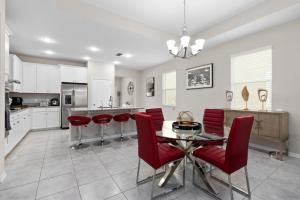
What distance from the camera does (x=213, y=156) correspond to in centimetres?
176

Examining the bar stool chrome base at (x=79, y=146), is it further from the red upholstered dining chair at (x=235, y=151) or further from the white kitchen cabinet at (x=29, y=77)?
the white kitchen cabinet at (x=29, y=77)

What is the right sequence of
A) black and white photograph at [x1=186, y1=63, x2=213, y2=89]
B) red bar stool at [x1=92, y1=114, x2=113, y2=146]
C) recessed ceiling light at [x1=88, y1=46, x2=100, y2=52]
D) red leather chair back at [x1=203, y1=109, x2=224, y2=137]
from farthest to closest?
recessed ceiling light at [x1=88, y1=46, x2=100, y2=52]
black and white photograph at [x1=186, y1=63, x2=213, y2=89]
red bar stool at [x1=92, y1=114, x2=113, y2=146]
red leather chair back at [x1=203, y1=109, x2=224, y2=137]

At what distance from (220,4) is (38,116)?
257 inches

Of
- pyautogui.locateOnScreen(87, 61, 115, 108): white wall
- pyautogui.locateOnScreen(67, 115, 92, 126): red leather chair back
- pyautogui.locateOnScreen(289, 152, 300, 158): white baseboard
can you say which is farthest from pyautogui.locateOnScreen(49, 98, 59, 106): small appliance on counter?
pyautogui.locateOnScreen(289, 152, 300, 158): white baseboard

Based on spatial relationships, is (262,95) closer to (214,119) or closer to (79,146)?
(214,119)

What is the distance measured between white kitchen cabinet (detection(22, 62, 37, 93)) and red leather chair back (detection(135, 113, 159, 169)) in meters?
5.51

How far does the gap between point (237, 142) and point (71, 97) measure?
586 cm

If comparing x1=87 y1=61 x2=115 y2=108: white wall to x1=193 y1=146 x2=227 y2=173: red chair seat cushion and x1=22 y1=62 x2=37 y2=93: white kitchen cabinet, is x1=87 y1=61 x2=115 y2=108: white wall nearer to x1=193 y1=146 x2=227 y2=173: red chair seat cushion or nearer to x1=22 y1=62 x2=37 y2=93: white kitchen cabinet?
x1=22 y1=62 x2=37 y2=93: white kitchen cabinet

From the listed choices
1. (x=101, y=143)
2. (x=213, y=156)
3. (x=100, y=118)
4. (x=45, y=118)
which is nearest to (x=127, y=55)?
(x=100, y=118)

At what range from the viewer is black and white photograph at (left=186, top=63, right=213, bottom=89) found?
4422 millimetres

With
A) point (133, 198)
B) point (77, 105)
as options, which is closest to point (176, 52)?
point (133, 198)

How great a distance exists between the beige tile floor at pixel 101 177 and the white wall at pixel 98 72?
335 centimetres

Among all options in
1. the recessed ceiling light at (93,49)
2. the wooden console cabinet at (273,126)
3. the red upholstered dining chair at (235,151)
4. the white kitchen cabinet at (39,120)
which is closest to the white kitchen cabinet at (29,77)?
the white kitchen cabinet at (39,120)

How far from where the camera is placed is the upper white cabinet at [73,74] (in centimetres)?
568
